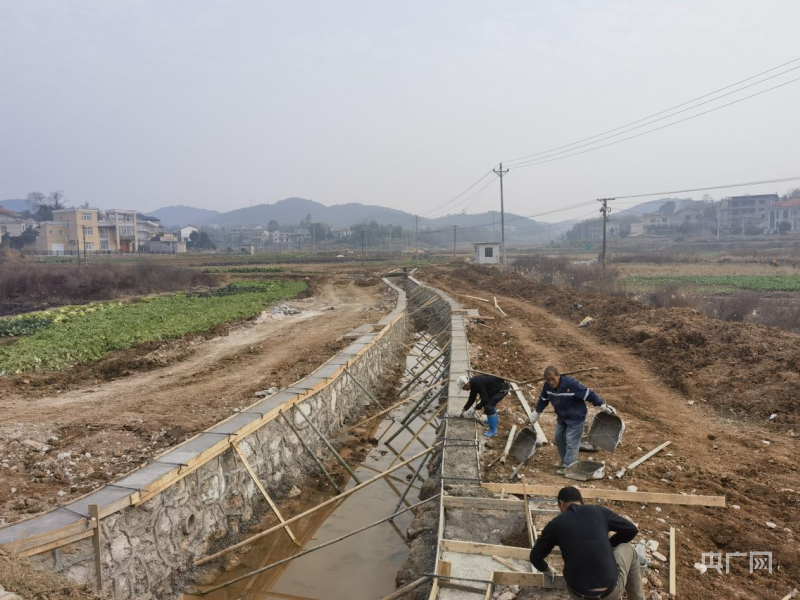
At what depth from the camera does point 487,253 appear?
→ 45094 millimetres

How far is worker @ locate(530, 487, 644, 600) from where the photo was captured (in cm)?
395

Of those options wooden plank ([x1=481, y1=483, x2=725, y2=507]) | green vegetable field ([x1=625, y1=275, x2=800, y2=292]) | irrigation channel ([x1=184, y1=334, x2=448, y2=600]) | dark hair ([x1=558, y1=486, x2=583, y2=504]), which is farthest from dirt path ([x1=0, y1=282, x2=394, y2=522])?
green vegetable field ([x1=625, y1=275, x2=800, y2=292])

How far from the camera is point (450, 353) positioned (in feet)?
42.3

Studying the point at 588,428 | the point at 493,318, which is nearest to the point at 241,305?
the point at 493,318

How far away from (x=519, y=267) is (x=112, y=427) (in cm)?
3411

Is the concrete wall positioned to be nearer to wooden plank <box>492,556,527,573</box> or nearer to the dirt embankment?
wooden plank <box>492,556,527,573</box>

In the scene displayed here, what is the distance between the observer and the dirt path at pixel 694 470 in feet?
16.1

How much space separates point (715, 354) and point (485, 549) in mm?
8866

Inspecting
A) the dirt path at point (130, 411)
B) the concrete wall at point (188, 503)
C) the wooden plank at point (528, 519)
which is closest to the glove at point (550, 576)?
the wooden plank at point (528, 519)

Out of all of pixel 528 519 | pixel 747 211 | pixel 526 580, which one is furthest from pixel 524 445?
pixel 747 211

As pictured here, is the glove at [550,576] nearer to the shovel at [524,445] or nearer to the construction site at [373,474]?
the construction site at [373,474]

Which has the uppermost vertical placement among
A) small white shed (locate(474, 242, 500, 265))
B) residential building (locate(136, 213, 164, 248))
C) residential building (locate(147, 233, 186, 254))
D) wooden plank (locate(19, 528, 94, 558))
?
residential building (locate(136, 213, 164, 248))

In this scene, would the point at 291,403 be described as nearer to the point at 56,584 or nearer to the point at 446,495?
the point at 446,495

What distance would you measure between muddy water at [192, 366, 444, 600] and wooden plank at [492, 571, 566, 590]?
1.95 metres
